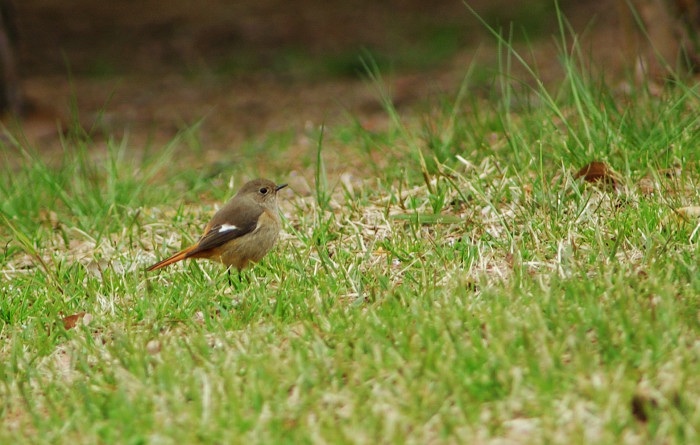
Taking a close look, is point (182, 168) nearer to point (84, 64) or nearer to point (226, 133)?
point (226, 133)

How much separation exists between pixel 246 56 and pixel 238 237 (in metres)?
9.07

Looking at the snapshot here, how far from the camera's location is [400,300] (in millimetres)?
4035

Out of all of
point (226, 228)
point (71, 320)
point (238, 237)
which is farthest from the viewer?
point (226, 228)

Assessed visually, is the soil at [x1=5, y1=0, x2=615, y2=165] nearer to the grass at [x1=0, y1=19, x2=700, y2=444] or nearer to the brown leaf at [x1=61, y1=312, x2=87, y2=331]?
the grass at [x1=0, y1=19, x2=700, y2=444]

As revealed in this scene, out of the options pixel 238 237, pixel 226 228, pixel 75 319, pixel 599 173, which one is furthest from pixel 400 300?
pixel 599 173

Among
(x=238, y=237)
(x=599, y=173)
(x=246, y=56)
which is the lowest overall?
(x=246, y=56)

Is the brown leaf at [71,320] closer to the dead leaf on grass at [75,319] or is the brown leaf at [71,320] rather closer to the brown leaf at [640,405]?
the dead leaf on grass at [75,319]

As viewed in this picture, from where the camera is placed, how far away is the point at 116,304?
14.6ft

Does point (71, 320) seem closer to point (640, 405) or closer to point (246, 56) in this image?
point (640, 405)

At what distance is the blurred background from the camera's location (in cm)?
1034

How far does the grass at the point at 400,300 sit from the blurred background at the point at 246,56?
9.81 ft

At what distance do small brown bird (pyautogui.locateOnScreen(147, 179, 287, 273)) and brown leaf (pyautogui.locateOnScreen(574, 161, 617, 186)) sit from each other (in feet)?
5.86

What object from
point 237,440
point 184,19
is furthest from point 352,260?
point 184,19

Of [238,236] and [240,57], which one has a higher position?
[238,236]
